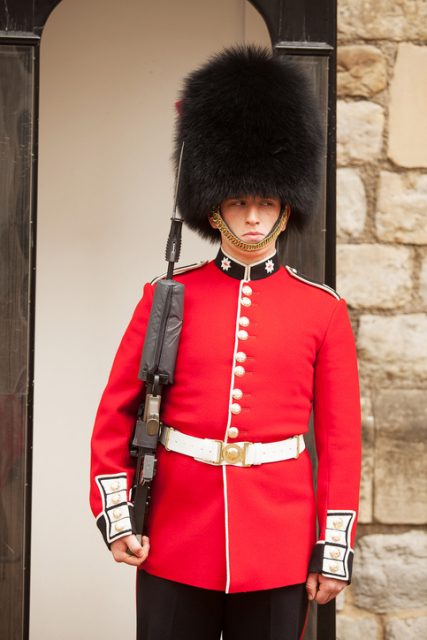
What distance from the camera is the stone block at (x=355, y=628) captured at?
2756 mm

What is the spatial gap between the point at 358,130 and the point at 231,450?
1218 mm

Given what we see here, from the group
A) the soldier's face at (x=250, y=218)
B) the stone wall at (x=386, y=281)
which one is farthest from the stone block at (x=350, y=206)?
the soldier's face at (x=250, y=218)

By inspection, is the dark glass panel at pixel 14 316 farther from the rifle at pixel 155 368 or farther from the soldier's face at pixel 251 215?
the soldier's face at pixel 251 215

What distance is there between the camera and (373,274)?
2752mm

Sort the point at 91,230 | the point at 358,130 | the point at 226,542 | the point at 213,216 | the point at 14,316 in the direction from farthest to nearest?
1. the point at 91,230
2. the point at 358,130
3. the point at 14,316
4. the point at 213,216
5. the point at 226,542

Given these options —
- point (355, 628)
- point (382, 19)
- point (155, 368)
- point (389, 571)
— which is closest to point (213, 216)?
point (155, 368)

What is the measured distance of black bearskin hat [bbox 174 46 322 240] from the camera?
1.98m

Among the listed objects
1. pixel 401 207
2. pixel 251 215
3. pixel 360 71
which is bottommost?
pixel 251 215

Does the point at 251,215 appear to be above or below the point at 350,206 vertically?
below

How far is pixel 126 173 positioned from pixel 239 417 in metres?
1.31

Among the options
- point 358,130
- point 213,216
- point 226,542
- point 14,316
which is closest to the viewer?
point 226,542

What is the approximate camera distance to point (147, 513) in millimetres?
2000

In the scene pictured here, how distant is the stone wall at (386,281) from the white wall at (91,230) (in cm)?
48

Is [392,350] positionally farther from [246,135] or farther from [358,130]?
[246,135]
